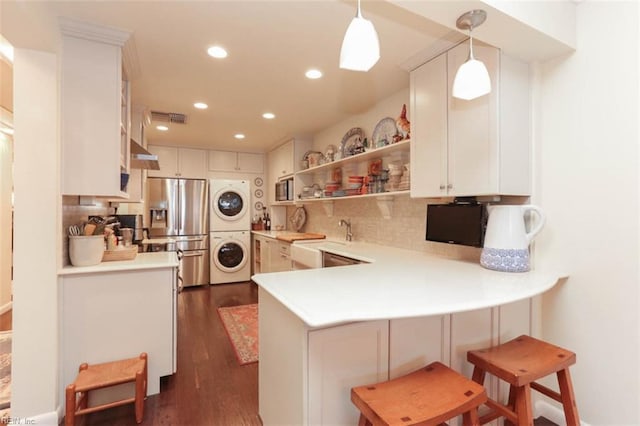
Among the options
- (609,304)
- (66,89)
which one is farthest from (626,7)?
(66,89)

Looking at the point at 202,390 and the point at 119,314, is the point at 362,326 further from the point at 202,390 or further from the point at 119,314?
the point at 119,314

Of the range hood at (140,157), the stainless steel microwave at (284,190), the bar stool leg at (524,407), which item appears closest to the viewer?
the bar stool leg at (524,407)

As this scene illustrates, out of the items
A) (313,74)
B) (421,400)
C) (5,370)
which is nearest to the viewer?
(421,400)

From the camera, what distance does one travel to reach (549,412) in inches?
69.3

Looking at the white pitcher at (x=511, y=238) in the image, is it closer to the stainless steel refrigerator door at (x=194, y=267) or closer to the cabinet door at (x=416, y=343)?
the cabinet door at (x=416, y=343)

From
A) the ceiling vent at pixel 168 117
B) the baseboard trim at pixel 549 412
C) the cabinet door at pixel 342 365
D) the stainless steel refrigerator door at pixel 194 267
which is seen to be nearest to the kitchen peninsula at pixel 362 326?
the cabinet door at pixel 342 365

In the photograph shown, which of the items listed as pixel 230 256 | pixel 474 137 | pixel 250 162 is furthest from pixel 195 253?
pixel 474 137

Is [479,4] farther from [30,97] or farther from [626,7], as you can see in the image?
[30,97]

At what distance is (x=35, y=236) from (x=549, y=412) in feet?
10.1

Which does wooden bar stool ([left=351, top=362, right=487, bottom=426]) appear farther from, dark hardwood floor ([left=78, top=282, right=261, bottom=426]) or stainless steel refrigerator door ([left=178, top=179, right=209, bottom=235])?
stainless steel refrigerator door ([left=178, top=179, right=209, bottom=235])

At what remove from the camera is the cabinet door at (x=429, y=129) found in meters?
2.00

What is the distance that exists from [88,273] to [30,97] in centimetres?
102

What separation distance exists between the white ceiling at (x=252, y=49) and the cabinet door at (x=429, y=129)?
0.16 metres

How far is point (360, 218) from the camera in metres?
3.46
